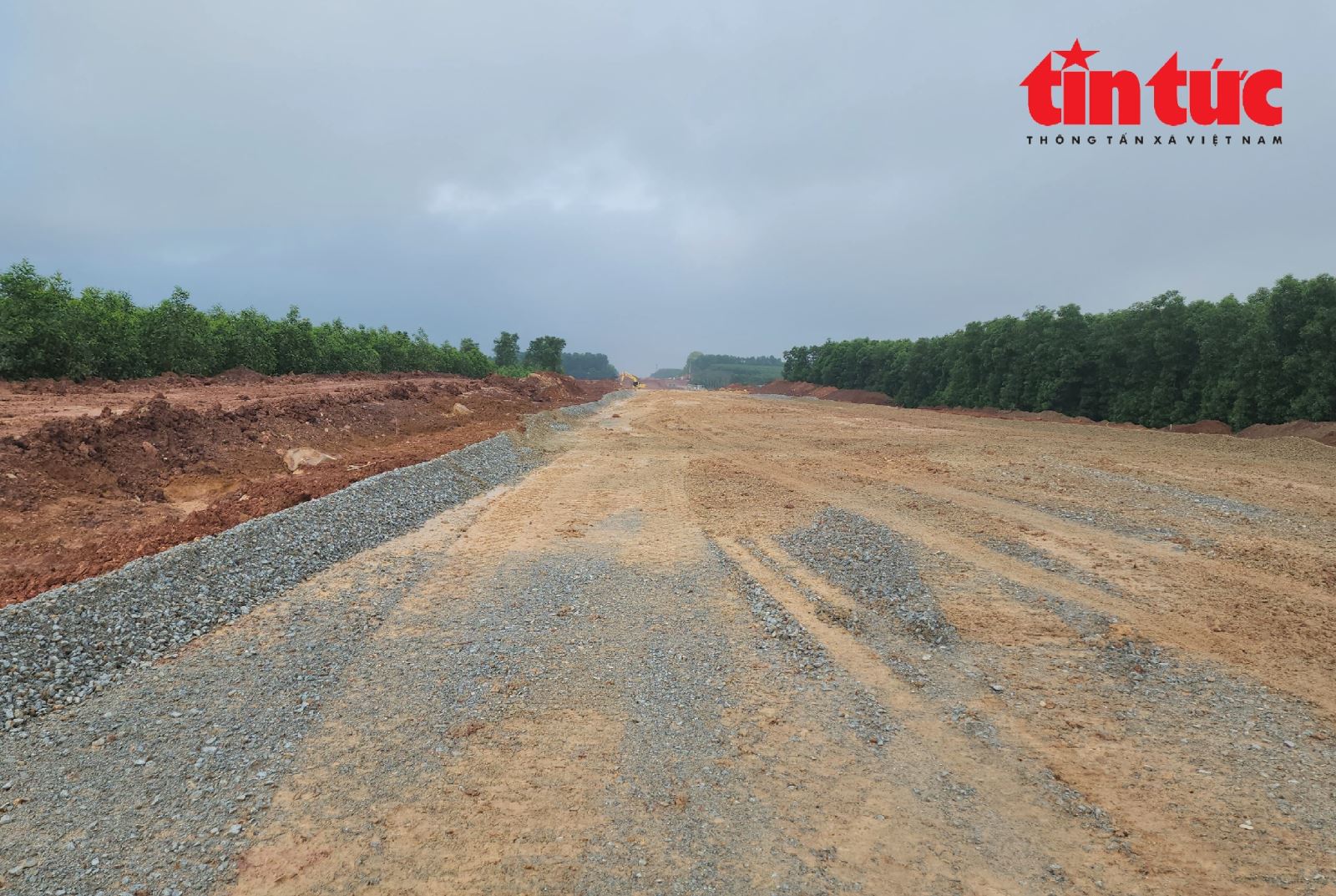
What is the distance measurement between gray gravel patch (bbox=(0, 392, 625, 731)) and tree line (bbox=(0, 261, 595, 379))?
1887cm

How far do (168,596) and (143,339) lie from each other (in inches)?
1063

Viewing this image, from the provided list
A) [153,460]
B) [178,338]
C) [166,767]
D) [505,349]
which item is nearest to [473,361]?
[505,349]

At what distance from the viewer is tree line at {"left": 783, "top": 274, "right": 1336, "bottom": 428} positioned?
2175 centimetres

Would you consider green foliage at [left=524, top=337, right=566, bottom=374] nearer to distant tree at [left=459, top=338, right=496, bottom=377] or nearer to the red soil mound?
distant tree at [left=459, top=338, right=496, bottom=377]

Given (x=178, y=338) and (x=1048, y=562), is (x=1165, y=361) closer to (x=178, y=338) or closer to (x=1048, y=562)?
(x=1048, y=562)

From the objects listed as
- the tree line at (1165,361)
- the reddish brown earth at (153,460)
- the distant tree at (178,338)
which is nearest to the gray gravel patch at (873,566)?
the reddish brown earth at (153,460)

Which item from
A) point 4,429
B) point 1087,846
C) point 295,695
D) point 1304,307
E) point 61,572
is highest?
point 1304,307

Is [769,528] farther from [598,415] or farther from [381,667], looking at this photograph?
[598,415]

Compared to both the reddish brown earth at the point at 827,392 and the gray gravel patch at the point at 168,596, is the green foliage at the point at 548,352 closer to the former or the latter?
the reddish brown earth at the point at 827,392

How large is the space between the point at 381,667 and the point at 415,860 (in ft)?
8.87

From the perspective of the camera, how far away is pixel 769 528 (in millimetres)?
11031

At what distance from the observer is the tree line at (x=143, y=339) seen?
70.4ft

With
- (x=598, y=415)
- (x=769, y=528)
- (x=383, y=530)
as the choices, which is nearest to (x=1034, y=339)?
(x=598, y=415)

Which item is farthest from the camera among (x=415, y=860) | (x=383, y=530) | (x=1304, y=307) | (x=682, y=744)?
(x=1304, y=307)
